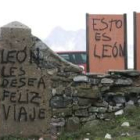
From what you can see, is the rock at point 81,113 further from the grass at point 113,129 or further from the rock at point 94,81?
the rock at point 94,81

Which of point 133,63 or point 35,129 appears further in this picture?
point 133,63

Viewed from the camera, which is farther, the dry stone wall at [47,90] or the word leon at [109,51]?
the word leon at [109,51]

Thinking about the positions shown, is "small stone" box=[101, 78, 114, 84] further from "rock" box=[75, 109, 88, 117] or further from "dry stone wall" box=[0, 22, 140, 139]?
"rock" box=[75, 109, 88, 117]

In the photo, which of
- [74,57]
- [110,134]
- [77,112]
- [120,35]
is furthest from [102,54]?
[74,57]

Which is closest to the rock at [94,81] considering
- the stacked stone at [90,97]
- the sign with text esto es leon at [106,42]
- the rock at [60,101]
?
the stacked stone at [90,97]

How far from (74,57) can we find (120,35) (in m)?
10.6

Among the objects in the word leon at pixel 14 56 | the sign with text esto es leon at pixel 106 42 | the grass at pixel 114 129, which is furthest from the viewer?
the sign with text esto es leon at pixel 106 42

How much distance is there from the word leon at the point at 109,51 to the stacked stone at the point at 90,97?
640 mm

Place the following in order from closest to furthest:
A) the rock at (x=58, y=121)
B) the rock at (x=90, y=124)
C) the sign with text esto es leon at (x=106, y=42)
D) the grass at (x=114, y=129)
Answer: the grass at (x=114, y=129), the rock at (x=90, y=124), the rock at (x=58, y=121), the sign with text esto es leon at (x=106, y=42)

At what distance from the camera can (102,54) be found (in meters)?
13.9

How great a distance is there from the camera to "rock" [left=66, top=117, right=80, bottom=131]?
1281cm

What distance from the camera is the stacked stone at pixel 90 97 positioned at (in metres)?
13.0

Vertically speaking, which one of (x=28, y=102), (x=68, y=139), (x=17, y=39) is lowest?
(x=68, y=139)

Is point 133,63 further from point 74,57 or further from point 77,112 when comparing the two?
point 74,57
